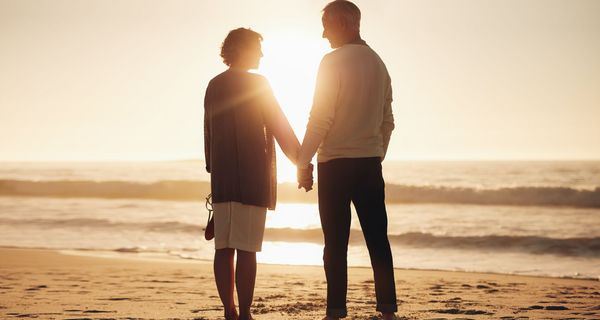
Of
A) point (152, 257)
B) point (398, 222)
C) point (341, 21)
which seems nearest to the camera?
point (341, 21)

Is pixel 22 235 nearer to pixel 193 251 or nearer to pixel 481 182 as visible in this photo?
pixel 193 251

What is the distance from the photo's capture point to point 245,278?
15.9 ft

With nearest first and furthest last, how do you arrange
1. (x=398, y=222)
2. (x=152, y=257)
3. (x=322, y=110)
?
1. (x=322, y=110)
2. (x=152, y=257)
3. (x=398, y=222)

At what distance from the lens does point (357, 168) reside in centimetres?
Answer: 468

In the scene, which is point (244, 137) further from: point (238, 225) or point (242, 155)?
point (238, 225)

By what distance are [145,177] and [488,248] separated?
78.8 ft

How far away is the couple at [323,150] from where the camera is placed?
4699mm

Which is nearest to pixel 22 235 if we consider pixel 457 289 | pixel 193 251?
pixel 193 251

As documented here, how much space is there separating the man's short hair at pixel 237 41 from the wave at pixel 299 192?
20.0m

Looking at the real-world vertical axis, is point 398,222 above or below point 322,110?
below

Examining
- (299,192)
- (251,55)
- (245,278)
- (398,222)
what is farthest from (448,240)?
(299,192)

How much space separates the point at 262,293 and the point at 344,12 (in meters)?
3.53

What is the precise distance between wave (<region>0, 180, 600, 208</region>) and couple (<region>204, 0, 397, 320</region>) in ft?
64.8

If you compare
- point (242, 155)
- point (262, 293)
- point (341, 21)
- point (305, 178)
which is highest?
point (341, 21)
